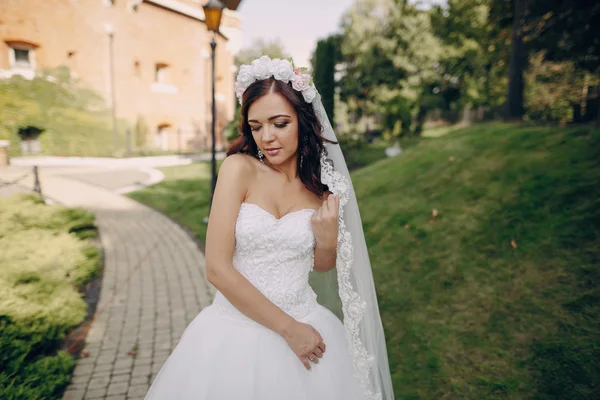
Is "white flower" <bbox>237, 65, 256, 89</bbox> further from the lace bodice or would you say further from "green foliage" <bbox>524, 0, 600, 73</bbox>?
"green foliage" <bbox>524, 0, 600, 73</bbox>

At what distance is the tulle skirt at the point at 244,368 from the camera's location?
1914 mm

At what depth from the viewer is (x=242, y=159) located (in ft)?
6.79

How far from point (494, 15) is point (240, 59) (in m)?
43.5

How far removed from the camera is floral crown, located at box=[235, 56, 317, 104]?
2025 millimetres

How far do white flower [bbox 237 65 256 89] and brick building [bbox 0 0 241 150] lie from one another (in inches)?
774

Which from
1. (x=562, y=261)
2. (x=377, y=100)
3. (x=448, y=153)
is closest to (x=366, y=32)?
(x=377, y=100)

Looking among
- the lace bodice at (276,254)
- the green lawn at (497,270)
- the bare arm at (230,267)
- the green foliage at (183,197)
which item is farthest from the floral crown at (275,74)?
the green foliage at (183,197)

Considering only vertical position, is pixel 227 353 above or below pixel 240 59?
below

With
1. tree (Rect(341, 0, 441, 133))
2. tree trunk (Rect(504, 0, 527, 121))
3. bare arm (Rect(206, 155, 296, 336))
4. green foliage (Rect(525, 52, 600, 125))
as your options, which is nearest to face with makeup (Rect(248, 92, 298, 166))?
bare arm (Rect(206, 155, 296, 336))

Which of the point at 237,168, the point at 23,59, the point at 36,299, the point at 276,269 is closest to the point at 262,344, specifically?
the point at 276,269

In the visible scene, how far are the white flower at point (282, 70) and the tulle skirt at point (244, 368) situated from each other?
1.27 m

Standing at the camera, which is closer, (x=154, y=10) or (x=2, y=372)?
(x=2, y=372)

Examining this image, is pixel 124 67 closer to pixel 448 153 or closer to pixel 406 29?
pixel 448 153

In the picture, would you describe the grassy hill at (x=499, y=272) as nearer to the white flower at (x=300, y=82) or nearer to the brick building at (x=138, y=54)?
the white flower at (x=300, y=82)
